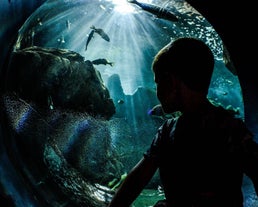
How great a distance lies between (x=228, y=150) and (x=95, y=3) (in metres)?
15.5

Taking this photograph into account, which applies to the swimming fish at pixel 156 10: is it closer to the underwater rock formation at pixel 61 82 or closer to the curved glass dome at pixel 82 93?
the curved glass dome at pixel 82 93

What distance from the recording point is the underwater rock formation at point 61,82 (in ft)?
28.6

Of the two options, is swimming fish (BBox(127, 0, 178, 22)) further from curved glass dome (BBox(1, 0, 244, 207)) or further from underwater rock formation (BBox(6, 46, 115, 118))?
underwater rock formation (BBox(6, 46, 115, 118))

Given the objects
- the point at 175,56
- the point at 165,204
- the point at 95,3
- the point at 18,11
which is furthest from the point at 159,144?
the point at 95,3

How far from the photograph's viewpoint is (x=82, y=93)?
1123 cm

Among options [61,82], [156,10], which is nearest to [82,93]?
[61,82]

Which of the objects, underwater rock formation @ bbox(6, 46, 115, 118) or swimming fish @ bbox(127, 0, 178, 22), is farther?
underwater rock formation @ bbox(6, 46, 115, 118)

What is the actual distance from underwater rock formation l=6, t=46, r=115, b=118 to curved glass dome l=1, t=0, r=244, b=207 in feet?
0.14

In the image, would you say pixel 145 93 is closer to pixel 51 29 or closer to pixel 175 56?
pixel 51 29

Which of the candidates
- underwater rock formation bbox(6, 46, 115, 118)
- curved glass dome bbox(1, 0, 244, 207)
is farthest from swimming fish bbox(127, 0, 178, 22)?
underwater rock formation bbox(6, 46, 115, 118)

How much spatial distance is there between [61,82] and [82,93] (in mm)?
1196

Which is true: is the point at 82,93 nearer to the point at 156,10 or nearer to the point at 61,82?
the point at 61,82

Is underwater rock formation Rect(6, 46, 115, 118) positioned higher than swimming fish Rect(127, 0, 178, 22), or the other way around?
swimming fish Rect(127, 0, 178, 22)

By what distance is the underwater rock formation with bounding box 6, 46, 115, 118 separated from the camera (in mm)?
8711
